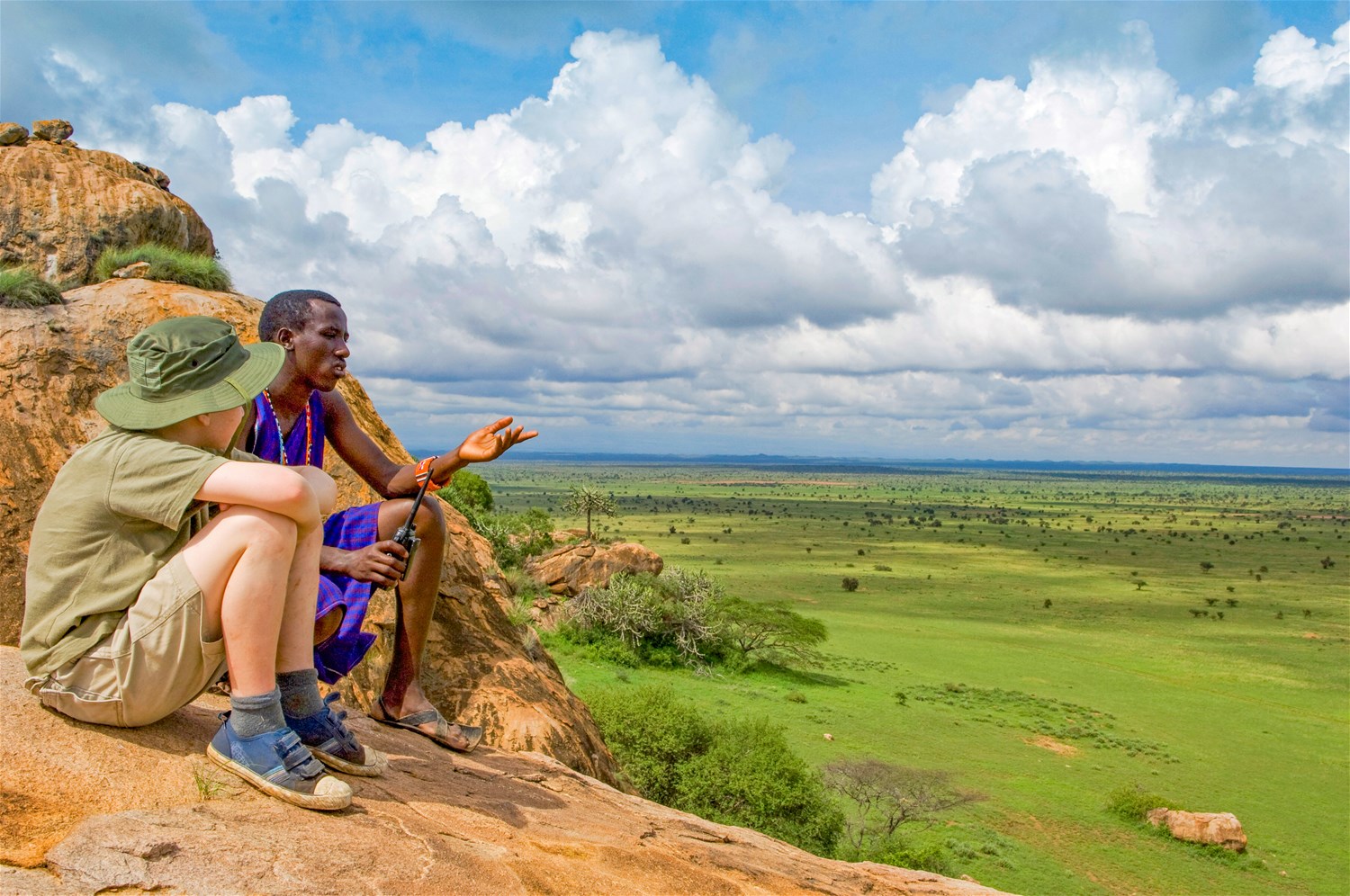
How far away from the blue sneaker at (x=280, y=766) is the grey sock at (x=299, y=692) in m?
0.27

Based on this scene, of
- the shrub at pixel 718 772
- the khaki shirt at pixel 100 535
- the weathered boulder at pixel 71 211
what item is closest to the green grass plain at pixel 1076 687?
the shrub at pixel 718 772

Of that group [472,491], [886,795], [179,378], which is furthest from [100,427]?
[472,491]

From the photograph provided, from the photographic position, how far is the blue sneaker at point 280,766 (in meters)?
3.40

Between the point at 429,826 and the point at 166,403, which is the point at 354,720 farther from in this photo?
the point at 166,403

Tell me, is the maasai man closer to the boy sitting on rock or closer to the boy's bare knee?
the boy sitting on rock

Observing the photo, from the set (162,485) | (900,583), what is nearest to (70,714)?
(162,485)

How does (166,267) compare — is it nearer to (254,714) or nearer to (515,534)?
(254,714)

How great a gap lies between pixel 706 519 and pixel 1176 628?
6287 cm

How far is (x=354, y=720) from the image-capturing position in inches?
199

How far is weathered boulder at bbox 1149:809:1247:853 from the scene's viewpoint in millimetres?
19875

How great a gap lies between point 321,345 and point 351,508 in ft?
2.80

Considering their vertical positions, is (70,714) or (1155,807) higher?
(70,714)

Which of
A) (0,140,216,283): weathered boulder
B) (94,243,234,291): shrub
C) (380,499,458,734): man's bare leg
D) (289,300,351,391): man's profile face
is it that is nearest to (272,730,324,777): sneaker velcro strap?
(380,499,458,734): man's bare leg

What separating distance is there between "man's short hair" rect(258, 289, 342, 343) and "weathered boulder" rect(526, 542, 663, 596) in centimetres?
2902
